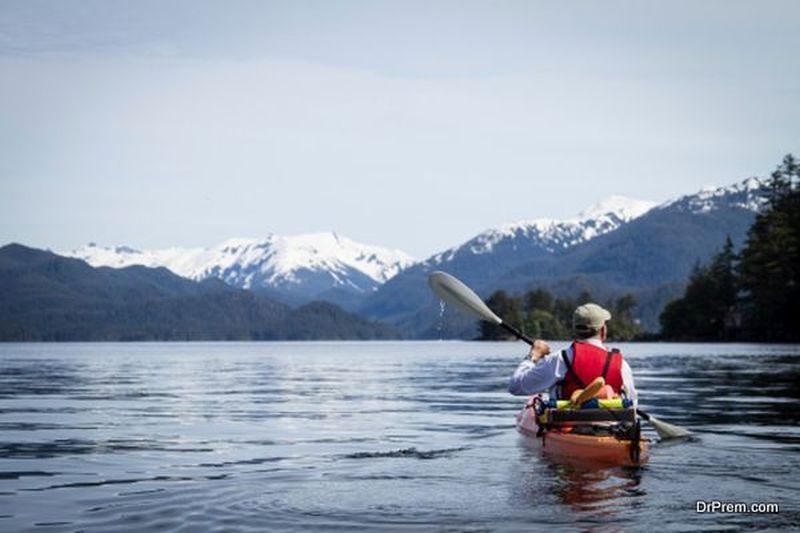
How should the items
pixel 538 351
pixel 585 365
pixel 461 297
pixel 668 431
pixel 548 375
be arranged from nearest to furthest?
pixel 585 365 → pixel 548 375 → pixel 538 351 → pixel 668 431 → pixel 461 297

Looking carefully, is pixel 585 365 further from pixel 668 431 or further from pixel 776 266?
pixel 776 266

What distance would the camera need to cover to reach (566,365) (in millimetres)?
17781

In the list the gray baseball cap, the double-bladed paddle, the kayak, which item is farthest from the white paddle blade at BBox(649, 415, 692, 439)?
the gray baseball cap

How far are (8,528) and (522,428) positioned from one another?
12.1 m

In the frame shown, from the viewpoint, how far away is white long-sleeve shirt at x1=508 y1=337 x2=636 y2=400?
17781 millimetres

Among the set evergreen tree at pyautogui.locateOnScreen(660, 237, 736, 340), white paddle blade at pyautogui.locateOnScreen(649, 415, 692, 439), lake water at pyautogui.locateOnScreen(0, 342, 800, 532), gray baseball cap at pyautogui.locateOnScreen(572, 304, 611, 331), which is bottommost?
lake water at pyautogui.locateOnScreen(0, 342, 800, 532)

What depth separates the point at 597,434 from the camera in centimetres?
1750

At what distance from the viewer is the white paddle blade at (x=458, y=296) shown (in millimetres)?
23156

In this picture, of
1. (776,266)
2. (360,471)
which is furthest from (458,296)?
(776,266)

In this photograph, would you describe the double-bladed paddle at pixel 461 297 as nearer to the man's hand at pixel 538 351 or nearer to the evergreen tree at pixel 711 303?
the man's hand at pixel 538 351

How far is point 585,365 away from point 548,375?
66cm

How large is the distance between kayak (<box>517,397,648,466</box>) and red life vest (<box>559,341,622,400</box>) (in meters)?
0.39

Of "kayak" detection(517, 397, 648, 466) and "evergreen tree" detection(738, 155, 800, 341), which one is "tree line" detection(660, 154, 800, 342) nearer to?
"evergreen tree" detection(738, 155, 800, 341)

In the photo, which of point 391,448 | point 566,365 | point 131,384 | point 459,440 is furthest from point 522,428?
point 131,384
